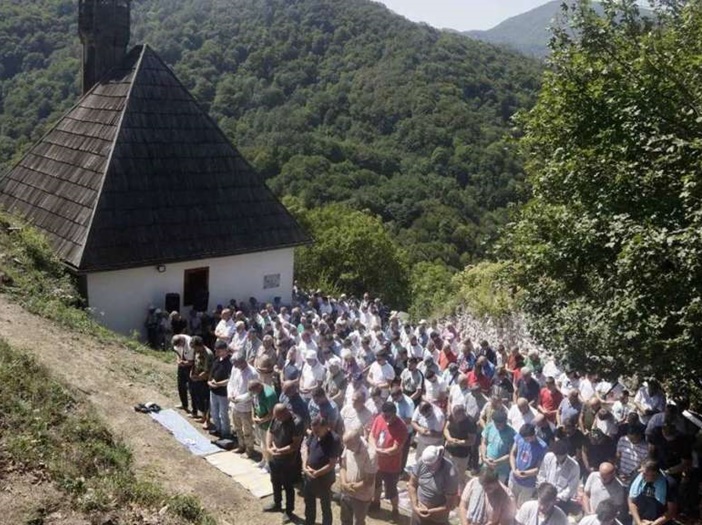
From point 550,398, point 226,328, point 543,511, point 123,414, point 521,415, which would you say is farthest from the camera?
point 226,328

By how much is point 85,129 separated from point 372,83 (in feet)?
150

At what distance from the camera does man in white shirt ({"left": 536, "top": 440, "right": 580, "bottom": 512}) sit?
8221 millimetres

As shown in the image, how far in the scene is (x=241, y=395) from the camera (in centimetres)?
988

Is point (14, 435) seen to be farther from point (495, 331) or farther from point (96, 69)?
point (96, 69)

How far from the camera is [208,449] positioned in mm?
10211

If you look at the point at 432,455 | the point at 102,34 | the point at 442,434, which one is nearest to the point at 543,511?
the point at 432,455

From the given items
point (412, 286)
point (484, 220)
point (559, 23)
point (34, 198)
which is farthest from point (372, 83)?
point (559, 23)

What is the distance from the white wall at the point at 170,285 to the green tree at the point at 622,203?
26.9ft

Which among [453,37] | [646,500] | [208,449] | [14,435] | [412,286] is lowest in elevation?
[412,286]

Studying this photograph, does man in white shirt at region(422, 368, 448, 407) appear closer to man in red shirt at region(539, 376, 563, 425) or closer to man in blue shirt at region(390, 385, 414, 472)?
man in blue shirt at region(390, 385, 414, 472)

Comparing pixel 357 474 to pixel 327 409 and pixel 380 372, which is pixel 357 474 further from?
pixel 380 372

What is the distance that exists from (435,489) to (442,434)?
5.92 feet

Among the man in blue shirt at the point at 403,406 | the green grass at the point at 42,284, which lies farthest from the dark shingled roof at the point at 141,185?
the man in blue shirt at the point at 403,406

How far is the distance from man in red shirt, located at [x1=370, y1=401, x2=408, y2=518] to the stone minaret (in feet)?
54.6
